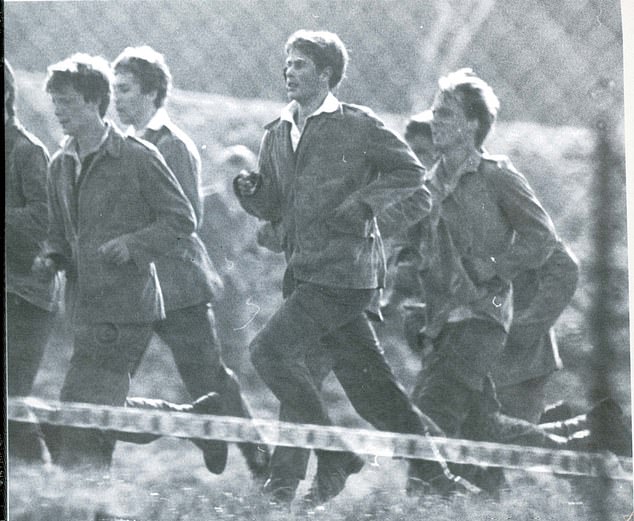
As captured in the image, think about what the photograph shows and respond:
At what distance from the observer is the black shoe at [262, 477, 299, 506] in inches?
150

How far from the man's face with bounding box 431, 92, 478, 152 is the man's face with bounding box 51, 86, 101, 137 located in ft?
4.52

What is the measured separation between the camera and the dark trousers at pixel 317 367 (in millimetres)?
3764

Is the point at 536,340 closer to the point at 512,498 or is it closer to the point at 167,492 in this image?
the point at 512,498

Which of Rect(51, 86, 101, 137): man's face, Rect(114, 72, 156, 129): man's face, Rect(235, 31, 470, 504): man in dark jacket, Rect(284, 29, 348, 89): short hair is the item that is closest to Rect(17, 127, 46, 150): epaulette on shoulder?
Rect(51, 86, 101, 137): man's face

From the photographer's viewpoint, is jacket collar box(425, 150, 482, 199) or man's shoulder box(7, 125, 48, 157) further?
man's shoulder box(7, 125, 48, 157)

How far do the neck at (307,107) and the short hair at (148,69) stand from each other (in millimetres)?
550

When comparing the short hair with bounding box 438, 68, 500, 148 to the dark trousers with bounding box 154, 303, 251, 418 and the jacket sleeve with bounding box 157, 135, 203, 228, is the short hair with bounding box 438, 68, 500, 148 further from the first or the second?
the dark trousers with bounding box 154, 303, 251, 418

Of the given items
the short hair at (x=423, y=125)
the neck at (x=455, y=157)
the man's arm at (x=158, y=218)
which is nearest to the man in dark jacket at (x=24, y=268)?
the man's arm at (x=158, y=218)

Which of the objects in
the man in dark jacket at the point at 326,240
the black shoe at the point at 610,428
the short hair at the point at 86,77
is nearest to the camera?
the black shoe at the point at 610,428

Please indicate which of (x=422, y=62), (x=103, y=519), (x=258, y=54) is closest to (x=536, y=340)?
(x=422, y=62)

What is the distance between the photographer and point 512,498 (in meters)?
3.72

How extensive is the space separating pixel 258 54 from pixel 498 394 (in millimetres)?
1629

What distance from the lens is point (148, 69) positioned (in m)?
3.93

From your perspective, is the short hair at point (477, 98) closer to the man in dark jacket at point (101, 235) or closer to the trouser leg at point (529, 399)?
the trouser leg at point (529, 399)
